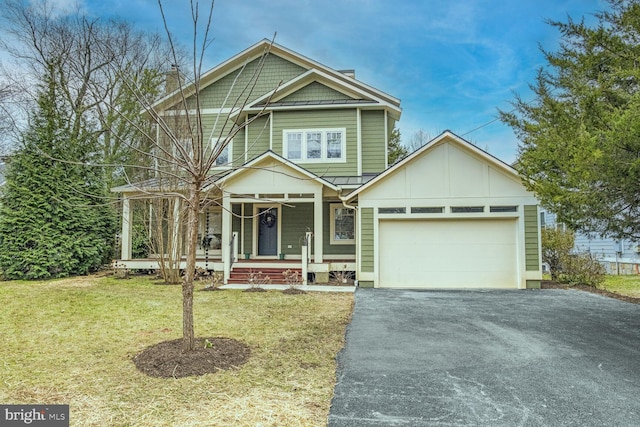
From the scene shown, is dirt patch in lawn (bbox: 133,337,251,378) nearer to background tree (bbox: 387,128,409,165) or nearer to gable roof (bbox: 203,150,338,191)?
gable roof (bbox: 203,150,338,191)

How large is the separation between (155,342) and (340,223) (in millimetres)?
9519

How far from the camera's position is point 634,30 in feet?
18.5

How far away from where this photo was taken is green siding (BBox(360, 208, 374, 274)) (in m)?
11.6

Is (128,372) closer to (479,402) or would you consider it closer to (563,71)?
(479,402)

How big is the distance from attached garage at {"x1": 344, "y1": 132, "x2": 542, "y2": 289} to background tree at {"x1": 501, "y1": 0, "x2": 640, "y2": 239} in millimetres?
4181

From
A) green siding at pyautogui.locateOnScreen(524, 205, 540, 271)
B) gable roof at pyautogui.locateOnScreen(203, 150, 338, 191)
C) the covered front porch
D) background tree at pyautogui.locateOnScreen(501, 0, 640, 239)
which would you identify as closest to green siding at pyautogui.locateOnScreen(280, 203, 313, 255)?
the covered front porch

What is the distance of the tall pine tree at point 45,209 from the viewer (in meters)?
12.2

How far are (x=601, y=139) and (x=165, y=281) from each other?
11.5m

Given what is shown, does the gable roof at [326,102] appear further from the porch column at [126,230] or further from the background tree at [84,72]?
the porch column at [126,230]

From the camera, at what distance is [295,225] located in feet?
48.0

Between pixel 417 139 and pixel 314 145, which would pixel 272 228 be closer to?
pixel 314 145

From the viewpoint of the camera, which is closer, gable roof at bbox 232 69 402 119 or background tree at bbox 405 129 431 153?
gable roof at bbox 232 69 402 119

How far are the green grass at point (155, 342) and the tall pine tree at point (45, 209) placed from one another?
10.4 feet

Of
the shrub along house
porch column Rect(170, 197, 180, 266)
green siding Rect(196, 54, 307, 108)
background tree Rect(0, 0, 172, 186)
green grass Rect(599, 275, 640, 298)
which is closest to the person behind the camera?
green grass Rect(599, 275, 640, 298)
